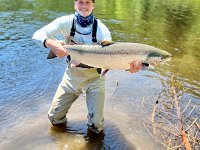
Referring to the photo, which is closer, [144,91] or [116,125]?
[116,125]

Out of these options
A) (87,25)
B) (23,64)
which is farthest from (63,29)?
(23,64)

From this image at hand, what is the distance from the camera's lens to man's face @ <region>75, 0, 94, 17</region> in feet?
17.2

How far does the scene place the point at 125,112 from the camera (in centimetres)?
742

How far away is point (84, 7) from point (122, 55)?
1122 millimetres

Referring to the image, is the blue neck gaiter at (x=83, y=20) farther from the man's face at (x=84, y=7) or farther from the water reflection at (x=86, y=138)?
the water reflection at (x=86, y=138)

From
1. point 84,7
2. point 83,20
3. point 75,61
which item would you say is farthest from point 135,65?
point 84,7

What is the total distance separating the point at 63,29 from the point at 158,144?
2.82 metres

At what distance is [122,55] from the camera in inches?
187

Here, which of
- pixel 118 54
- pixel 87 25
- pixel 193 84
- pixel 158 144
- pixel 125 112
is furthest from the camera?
pixel 193 84

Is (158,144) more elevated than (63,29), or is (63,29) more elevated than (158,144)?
(63,29)

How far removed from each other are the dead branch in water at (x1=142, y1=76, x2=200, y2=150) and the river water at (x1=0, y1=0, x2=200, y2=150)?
0.22m

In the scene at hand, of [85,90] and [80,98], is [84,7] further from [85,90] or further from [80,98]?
[80,98]

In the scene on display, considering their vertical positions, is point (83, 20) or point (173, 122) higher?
point (83, 20)

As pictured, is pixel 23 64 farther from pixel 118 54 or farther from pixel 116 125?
pixel 118 54
